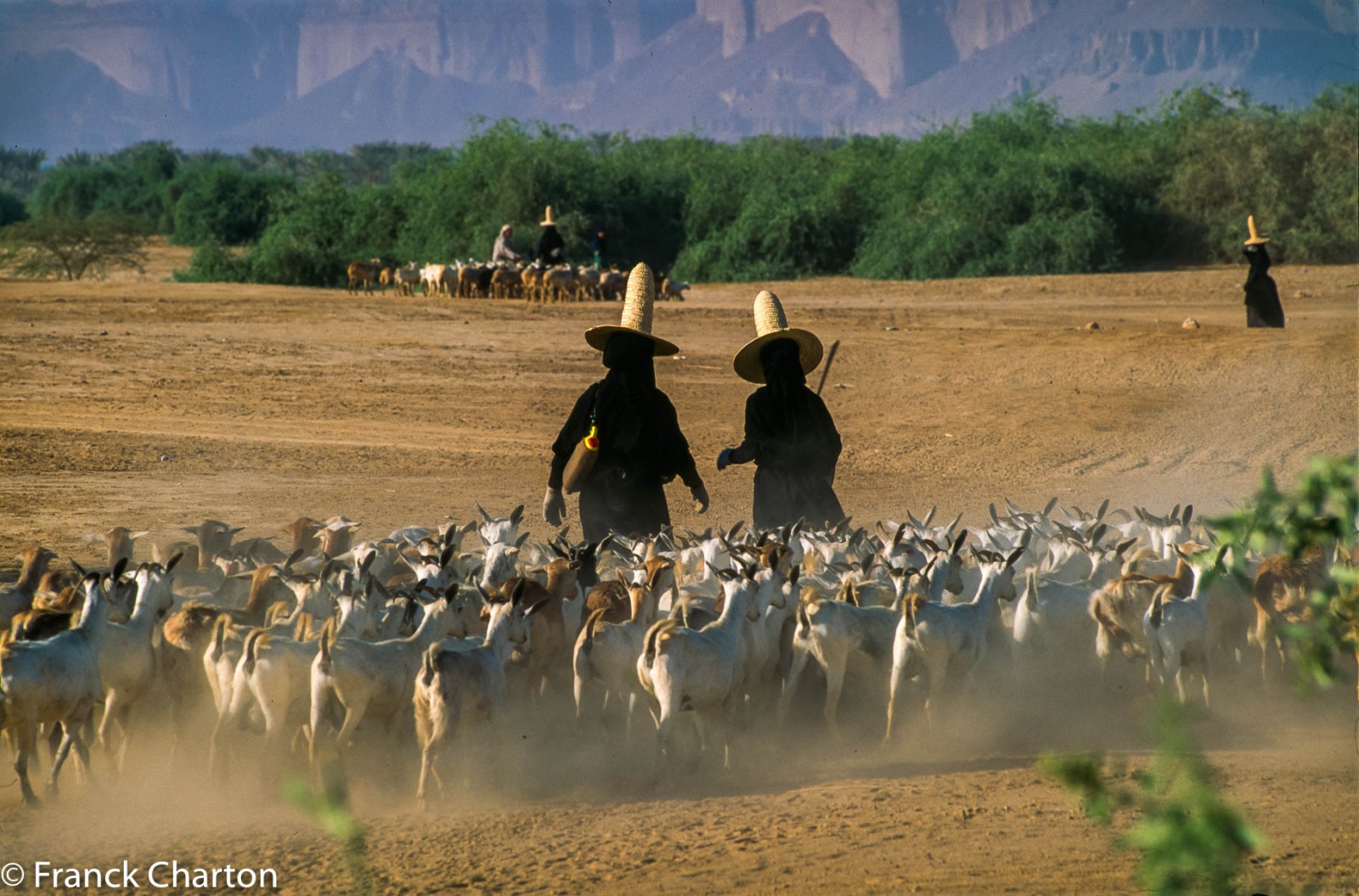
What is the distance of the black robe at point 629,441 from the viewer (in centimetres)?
807

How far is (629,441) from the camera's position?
26.5 feet

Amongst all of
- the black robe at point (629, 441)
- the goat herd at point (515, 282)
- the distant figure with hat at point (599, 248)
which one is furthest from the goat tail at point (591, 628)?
the distant figure with hat at point (599, 248)

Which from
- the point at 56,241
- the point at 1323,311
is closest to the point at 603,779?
the point at 1323,311

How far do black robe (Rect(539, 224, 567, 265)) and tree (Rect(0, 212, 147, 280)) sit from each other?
10.9m

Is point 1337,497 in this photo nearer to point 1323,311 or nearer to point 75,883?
point 75,883

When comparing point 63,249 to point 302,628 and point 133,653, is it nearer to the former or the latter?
point 133,653

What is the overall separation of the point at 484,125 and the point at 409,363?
21207mm

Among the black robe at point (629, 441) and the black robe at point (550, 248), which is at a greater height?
the black robe at point (550, 248)

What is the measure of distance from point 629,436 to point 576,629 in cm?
145

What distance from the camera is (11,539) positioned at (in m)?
10.2

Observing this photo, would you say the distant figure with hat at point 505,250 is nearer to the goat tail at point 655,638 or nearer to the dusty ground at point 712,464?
the dusty ground at point 712,464

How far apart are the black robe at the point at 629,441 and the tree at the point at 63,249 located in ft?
87.6

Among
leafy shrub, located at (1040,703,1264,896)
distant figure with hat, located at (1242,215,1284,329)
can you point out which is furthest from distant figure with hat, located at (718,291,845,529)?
distant figure with hat, located at (1242,215,1284,329)

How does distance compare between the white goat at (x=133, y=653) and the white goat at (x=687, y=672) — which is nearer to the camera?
the white goat at (x=687, y=672)
